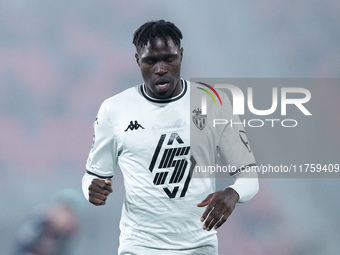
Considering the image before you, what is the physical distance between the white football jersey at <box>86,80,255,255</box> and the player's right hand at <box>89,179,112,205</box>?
7.9 inches

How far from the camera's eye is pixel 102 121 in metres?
3.39

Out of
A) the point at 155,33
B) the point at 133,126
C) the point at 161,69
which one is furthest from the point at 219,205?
the point at 155,33

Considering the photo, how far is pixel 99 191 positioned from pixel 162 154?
37cm

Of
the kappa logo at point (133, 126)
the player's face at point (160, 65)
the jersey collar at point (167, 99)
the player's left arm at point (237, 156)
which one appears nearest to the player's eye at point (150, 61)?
the player's face at point (160, 65)

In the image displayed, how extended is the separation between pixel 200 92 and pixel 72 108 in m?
1.70

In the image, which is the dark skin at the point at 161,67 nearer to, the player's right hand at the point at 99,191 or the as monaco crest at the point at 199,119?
the as monaco crest at the point at 199,119

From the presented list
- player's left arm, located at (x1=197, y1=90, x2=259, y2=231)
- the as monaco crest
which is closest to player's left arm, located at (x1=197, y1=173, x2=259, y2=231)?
player's left arm, located at (x1=197, y1=90, x2=259, y2=231)

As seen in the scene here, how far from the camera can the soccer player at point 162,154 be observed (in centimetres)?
317

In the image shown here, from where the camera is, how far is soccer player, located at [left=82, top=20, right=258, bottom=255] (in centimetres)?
317

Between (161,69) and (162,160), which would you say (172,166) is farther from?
(161,69)

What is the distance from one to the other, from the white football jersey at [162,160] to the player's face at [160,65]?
0.31 ft

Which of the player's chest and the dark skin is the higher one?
the dark skin

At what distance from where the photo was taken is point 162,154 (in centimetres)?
325

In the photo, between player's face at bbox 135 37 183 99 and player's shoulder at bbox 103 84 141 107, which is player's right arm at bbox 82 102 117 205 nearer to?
player's shoulder at bbox 103 84 141 107
